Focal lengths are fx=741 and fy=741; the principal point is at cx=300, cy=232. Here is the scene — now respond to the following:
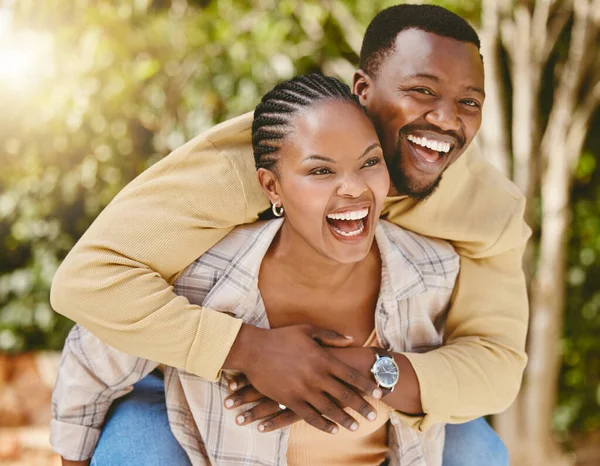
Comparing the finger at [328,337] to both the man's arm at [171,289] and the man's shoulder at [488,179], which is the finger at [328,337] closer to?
the man's arm at [171,289]

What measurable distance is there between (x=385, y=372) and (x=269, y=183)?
597mm

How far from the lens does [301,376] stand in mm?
1950

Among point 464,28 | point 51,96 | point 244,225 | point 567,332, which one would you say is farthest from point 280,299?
point 567,332

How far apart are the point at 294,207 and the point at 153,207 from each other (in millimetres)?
371

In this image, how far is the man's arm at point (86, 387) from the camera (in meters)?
2.10

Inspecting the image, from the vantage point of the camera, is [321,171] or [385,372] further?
[385,372]

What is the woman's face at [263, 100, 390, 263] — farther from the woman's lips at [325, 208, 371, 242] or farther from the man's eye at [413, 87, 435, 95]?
the man's eye at [413, 87, 435, 95]

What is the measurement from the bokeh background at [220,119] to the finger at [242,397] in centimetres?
225

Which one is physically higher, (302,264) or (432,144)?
(432,144)

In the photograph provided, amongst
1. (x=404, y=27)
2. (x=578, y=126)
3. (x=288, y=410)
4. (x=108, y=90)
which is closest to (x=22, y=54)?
(x=108, y=90)

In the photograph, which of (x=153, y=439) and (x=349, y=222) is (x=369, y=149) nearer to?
(x=349, y=222)

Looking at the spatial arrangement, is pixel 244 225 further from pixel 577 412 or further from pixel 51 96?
pixel 577 412

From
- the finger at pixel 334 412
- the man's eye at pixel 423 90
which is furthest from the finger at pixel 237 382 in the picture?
the man's eye at pixel 423 90

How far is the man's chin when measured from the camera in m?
2.07
